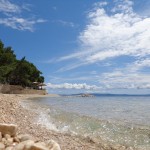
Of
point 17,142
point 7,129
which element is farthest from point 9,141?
point 7,129

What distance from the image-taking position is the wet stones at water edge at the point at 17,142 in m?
5.25

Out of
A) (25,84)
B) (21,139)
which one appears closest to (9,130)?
(21,139)

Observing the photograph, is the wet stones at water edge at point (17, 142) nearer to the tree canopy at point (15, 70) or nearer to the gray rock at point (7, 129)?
the gray rock at point (7, 129)

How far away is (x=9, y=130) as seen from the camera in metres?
6.76

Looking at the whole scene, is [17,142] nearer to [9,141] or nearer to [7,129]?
[9,141]

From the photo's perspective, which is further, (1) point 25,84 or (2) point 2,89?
(1) point 25,84

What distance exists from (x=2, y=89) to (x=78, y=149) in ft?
165

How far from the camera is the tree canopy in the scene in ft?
171

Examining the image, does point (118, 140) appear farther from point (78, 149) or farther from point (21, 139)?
point (21, 139)

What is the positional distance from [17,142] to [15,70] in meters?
57.4

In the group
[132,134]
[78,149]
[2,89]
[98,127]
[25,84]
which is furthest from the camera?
[25,84]

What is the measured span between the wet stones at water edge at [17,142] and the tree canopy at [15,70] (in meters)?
43.5

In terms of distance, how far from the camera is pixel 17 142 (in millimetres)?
6477

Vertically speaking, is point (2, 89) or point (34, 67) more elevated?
point (34, 67)
